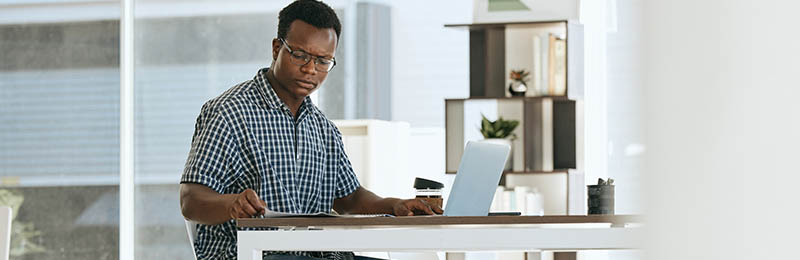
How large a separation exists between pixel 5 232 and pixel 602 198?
1412mm

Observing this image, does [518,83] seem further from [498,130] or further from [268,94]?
[268,94]

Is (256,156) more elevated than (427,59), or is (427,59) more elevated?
(427,59)

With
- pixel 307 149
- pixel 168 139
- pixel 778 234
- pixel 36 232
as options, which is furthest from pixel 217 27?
pixel 778 234

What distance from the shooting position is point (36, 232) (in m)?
5.57

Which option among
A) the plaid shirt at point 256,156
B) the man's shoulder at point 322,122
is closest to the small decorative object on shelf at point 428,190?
the plaid shirt at point 256,156

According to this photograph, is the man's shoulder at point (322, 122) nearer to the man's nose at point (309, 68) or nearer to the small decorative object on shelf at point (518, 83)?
the man's nose at point (309, 68)

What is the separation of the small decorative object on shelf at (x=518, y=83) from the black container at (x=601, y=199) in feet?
7.74

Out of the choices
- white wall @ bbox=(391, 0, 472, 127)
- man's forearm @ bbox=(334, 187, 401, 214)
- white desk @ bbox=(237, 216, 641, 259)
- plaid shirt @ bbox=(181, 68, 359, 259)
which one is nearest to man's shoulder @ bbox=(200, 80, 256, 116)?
plaid shirt @ bbox=(181, 68, 359, 259)

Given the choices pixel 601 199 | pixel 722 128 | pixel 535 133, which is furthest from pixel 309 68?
pixel 535 133

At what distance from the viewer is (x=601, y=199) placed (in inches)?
72.3

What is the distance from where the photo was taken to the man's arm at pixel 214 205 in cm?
162

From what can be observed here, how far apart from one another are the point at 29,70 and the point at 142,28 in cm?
73

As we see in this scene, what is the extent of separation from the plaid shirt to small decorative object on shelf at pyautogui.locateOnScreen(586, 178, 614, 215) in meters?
0.56

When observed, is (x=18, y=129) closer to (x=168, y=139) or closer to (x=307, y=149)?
(x=168, y=139)
